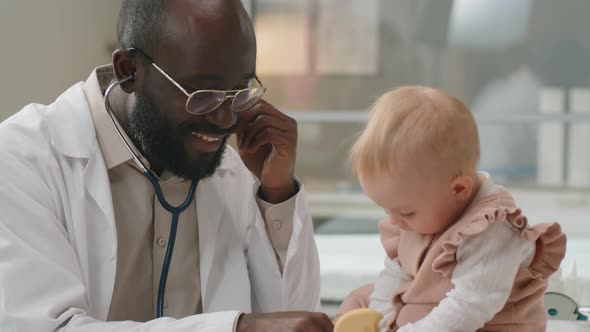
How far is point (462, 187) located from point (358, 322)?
32 cm

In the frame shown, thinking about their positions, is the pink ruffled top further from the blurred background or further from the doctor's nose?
the blurred background

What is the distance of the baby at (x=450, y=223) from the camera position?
144cm

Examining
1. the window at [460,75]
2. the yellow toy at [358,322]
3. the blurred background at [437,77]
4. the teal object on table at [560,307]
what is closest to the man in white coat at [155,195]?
the yellow toy at [358,322]

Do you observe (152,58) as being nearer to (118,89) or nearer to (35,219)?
(118,89)

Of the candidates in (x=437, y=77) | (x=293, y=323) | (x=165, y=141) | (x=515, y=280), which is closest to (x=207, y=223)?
(x=165, y=141)

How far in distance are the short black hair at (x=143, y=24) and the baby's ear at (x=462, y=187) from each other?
30.3 inches

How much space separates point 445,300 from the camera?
4.77ft

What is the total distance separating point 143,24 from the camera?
191 centimetres

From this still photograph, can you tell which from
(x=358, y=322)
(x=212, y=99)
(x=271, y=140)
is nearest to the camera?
(x=358, y=322)

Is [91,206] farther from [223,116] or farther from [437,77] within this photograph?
[437,77]

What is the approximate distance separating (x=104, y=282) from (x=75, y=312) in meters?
0.17

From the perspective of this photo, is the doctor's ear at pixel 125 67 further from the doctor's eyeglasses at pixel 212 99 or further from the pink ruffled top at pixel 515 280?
the pink ruffled top at pixel 515 280

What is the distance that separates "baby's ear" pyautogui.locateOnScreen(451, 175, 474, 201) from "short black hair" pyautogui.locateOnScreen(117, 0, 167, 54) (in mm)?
771

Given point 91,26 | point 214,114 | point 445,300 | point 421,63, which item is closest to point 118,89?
point 214,114
